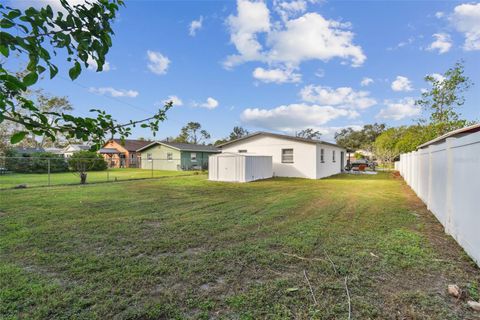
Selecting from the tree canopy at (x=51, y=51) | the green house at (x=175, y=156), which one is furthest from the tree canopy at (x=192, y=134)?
the tree canopy at (x=51, y=51)

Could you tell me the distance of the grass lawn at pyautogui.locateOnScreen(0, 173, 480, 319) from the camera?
7.98 feet

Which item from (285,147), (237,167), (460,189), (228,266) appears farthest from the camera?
(285,147)

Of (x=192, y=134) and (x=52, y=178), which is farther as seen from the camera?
(x=192, y=134)

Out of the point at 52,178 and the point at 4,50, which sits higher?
the point at 4,50

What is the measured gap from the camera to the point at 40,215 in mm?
5992

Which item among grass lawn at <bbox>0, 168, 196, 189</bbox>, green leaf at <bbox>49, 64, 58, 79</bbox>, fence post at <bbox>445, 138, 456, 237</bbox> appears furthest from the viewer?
grass lawn at <bbox>0, 168, 196, 189</bbox>

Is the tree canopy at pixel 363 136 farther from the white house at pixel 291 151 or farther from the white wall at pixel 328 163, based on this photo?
the white house at pixel 291 151

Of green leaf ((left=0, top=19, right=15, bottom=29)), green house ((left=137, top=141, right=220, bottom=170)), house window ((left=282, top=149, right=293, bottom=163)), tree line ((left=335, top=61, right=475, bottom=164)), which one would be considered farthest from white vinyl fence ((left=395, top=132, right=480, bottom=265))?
green house ((left=137, top=141, right=220, bottom=170))

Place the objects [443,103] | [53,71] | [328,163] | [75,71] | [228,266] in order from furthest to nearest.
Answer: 1. [328,163]
2. [443,103]
3. [228,266]
4. [75,71]
5. [53,71]

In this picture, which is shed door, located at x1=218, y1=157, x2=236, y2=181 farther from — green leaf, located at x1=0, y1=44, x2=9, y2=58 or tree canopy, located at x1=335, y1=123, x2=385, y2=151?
tree canopy, located at x1=335, y1=123, x2=385, y2=151

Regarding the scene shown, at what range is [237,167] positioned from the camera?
14.6 metres

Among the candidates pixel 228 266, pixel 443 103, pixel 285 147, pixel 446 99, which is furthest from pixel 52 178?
pixel 446 99

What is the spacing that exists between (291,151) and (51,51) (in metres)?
17.1

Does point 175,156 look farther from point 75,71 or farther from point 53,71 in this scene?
point 53,71
